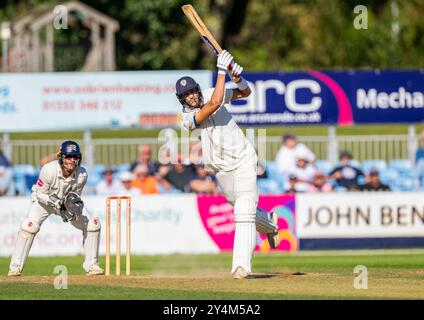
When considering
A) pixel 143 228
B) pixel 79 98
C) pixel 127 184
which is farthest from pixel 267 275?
pixel 79 98

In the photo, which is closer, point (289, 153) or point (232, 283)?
point (232, 283)

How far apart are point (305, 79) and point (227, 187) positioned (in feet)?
35.6

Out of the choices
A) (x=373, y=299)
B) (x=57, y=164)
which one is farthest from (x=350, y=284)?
(x=57, y=164)

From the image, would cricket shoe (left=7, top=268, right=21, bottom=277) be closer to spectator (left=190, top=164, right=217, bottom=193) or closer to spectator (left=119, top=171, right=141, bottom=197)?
spectator (left=119, top=171, right=141, bottom=197)

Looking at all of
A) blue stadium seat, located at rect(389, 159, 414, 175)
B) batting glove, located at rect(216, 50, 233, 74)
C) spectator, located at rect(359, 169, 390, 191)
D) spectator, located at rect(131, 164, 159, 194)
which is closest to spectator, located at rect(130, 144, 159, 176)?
spectator, located at rect(131, 164, 159, 194)

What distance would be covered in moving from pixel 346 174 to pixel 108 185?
449cm

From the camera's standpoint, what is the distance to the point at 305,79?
23.8 meters

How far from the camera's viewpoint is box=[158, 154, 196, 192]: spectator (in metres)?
22.1

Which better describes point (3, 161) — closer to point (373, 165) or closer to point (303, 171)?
point (303, 171)

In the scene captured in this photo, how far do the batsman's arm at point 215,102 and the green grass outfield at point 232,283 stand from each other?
5.91ft

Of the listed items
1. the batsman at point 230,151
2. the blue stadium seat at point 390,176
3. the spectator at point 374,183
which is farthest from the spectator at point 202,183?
the batsman at point 230,151

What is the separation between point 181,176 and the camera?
22.2 m

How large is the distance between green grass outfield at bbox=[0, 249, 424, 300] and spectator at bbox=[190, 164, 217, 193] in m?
4.71

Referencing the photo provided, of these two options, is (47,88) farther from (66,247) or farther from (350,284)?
(350,284)
